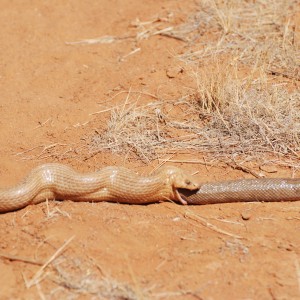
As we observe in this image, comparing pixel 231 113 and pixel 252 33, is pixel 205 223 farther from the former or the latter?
pixel 252 33

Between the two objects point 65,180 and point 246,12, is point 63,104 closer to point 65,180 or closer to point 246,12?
point 65,180

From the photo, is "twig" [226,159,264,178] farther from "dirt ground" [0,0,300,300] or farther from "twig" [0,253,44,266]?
"twig" [0,253,44,266]

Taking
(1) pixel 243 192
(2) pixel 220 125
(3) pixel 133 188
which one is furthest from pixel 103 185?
(2) pixel 220 125

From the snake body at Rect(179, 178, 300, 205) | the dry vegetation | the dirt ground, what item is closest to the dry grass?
the dry vegetation

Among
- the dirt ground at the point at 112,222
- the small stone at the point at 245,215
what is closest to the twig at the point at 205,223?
the dirt ground at the point at 112,222

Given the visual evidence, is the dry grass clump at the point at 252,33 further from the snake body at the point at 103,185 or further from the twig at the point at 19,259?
the twig at the point at 19,259

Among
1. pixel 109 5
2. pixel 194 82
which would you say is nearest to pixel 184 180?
pixel 194 82
